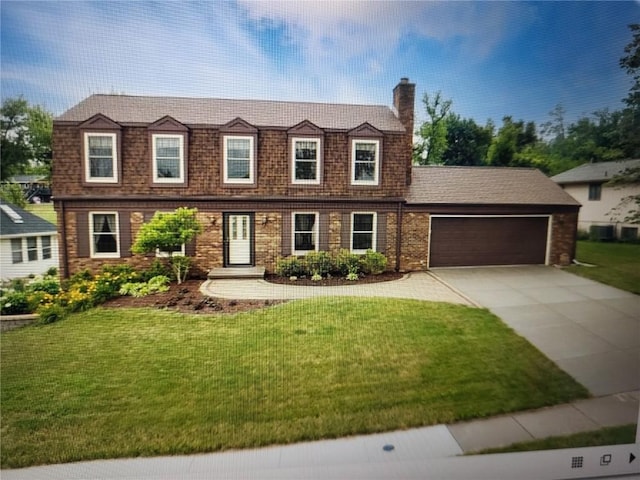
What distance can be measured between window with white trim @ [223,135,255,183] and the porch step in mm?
420

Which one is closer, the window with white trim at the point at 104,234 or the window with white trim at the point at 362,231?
the window with white trim at the point at 104,234

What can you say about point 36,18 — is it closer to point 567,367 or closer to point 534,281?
point 534,281

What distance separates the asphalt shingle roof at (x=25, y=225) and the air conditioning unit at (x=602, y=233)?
108 inches

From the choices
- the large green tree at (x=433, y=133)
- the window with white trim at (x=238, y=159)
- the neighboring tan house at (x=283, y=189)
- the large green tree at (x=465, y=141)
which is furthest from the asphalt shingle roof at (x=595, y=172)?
the window with white trim at (x=238, y=159)

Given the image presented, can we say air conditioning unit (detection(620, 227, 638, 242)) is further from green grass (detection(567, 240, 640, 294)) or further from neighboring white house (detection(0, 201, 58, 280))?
neighboring white house (detection(0, 201, 58, 280))

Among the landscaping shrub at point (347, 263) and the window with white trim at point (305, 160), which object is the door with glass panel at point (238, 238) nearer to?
the window with white trim at point (305, 160)

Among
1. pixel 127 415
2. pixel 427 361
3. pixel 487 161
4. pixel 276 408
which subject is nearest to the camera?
pixel 127 415

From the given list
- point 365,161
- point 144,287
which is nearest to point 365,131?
point 365,161

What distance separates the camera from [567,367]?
1901 mm

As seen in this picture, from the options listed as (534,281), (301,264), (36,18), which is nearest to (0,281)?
(36,18)

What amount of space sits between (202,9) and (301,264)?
1.27 metres

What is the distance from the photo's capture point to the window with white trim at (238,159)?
5.62ft

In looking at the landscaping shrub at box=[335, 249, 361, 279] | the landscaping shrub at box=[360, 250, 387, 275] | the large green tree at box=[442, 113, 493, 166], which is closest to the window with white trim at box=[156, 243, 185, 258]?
the landscaping shrub at box=[335, 249, 361, 279]

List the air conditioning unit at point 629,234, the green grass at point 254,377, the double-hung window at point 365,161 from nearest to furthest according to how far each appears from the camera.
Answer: the green grass at point 254,377, the double-hung window at point 365,161, the air conditioning unit at point 629,234
